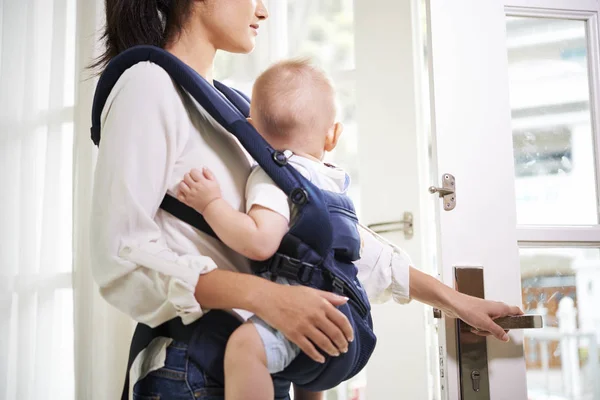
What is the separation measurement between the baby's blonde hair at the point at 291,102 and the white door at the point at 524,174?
56cm

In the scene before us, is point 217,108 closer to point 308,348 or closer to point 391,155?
point 308,348

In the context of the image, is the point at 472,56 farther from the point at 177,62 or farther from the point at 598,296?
the point at 177,62

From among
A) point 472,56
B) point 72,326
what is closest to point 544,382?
point 472,56

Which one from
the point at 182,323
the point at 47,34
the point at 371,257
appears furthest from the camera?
the point at 47,34

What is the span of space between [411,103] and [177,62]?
5.41ft

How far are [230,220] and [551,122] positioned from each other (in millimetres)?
1139

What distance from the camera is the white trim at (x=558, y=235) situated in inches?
64.0

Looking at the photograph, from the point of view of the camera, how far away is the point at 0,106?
2.59 meters

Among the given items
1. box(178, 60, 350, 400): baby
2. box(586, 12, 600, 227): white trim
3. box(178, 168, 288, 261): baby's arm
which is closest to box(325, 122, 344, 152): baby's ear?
box(178, 60, 350, 400): baby

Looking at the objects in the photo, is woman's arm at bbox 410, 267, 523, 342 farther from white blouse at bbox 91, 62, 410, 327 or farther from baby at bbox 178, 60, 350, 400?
white blouse at bbox 91, 62, 410, 327

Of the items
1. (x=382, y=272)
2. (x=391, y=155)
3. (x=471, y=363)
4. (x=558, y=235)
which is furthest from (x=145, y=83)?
(x=391, y=155)

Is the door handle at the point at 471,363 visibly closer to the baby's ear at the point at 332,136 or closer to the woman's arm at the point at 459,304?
the woman's arm at the point at 459,304

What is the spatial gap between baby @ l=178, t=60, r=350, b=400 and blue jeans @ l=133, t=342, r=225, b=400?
0.05 meters

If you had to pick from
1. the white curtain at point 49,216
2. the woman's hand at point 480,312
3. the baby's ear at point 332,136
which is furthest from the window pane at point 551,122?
the white curtain at point 49,216
